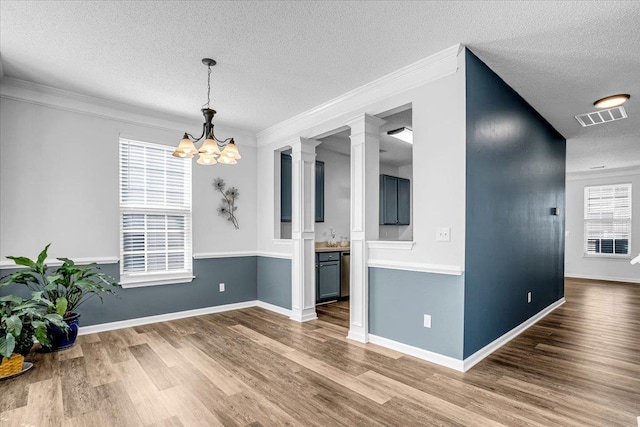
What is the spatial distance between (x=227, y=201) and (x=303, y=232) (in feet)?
4.40

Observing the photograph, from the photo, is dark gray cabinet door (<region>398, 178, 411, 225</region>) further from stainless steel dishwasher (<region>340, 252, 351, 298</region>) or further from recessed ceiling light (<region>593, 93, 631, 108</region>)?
recessed ceiling light (<region>593, 93, 631, 108</region>)

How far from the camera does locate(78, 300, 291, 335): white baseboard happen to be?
158 inches

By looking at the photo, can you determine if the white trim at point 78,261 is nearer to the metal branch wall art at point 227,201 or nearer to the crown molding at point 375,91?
the metal branch wall art at point 227,201

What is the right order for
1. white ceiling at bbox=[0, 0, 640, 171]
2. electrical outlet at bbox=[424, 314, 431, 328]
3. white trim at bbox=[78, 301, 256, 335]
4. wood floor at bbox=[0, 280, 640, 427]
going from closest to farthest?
wood floor at bbox=[0, 280, 640, 427], white ceiling at bbox=[0, 0, 640, 171], electrical outlet at bbox=[424, 314, 431, 328], white trim at bbox=[78, 301, 256, 335]

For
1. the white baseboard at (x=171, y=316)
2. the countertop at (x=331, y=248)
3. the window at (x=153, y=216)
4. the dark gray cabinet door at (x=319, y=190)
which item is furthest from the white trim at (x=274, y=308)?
the dark gray cabinet door at (x=319, y=190)

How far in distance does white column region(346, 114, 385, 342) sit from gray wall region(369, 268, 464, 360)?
97mm

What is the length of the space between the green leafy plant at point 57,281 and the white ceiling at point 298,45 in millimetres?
1881

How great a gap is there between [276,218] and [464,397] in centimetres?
342

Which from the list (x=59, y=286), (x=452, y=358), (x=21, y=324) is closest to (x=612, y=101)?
(x=452, y=358)

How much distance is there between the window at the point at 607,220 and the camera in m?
8.02

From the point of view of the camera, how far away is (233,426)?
212cm

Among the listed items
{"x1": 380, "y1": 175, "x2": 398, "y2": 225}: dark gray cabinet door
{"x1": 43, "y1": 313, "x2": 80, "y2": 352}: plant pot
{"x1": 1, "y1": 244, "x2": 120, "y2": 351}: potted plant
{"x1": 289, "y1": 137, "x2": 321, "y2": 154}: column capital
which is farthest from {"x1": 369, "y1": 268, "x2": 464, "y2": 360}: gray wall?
{"x1": 380, "y1": 175, "x2": 398, "y2": 225}: dark gray cabinet door

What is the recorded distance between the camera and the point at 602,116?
14.5 feet

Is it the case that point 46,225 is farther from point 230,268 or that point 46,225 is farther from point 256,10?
point 256,10
